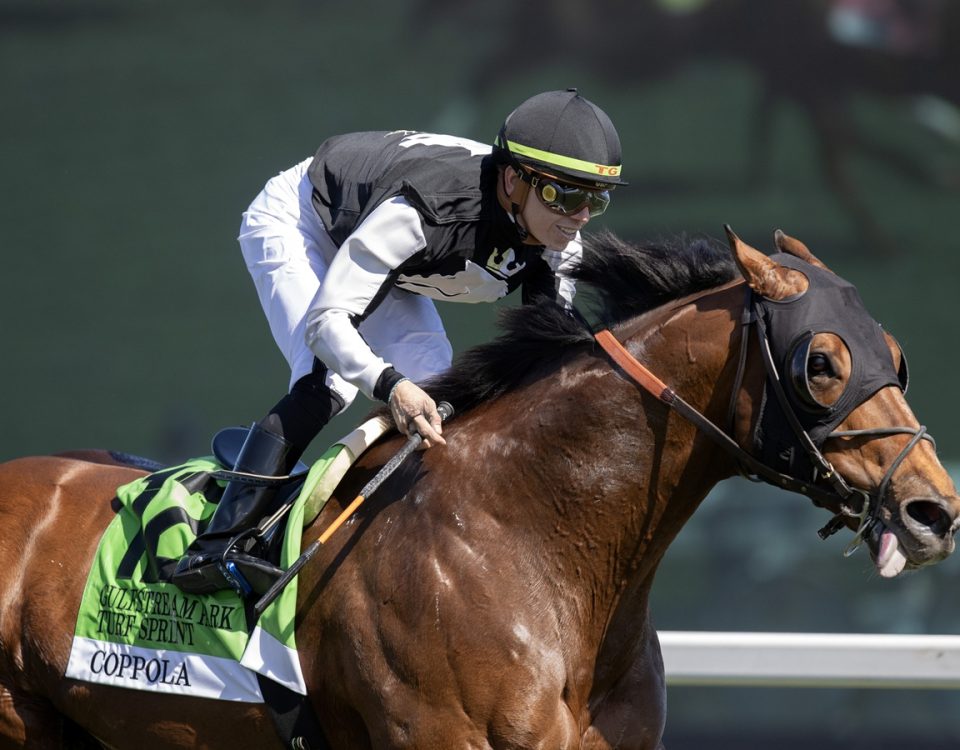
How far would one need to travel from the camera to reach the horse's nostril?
2305 millimetres

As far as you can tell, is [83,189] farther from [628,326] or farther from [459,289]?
[628,326]

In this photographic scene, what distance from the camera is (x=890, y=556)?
7.64 ft

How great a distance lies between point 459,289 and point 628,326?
0.51 m

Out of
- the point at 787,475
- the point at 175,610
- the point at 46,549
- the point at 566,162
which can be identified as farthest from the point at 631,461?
the point at 46,549

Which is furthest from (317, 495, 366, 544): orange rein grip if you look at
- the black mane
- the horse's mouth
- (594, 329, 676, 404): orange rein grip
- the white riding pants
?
the horse's mouth

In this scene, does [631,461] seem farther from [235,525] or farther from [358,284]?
[235,525]

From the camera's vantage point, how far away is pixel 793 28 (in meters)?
5.87

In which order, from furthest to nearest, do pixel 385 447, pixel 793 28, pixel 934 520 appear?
1. pixel 793 28
2. pixel 385 447
3. pixel 934 520

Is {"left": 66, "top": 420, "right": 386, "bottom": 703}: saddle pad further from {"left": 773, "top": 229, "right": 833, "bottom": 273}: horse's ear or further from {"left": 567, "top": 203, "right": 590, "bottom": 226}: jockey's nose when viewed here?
{"left": 773, "top": 229, "right": 833, "bottom": 273}: horse's ear

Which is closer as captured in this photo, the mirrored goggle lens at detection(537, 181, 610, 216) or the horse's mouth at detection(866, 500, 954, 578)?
the horse's mouth at detection(866, 500, 954, 578)

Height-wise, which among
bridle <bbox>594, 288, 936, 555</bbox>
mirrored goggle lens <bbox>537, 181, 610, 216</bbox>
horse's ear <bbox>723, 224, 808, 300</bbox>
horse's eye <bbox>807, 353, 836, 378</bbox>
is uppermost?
mirrored goggle lens <bbox>537, 181, 610, 216</bbox>

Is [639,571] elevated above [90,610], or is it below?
above

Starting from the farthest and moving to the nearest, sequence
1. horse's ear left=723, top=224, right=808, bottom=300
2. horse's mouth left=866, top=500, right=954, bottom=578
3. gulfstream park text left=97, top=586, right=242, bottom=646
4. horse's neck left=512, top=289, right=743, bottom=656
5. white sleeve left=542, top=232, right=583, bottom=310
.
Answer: white sleeve left=542, top=232, right=583, bottom=310 → gulfstream park text left=97, top=586, right=242, bottom=646 → horse's neck left=512, top=289, right=743, bottom=656 → horse's ear left=723, top=224, right=808, bottom=300 → horse's mouth left=866, top=500, right=954, bottom=578

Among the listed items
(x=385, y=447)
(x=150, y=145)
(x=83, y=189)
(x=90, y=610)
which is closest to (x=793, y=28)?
(x=150, y=145)
